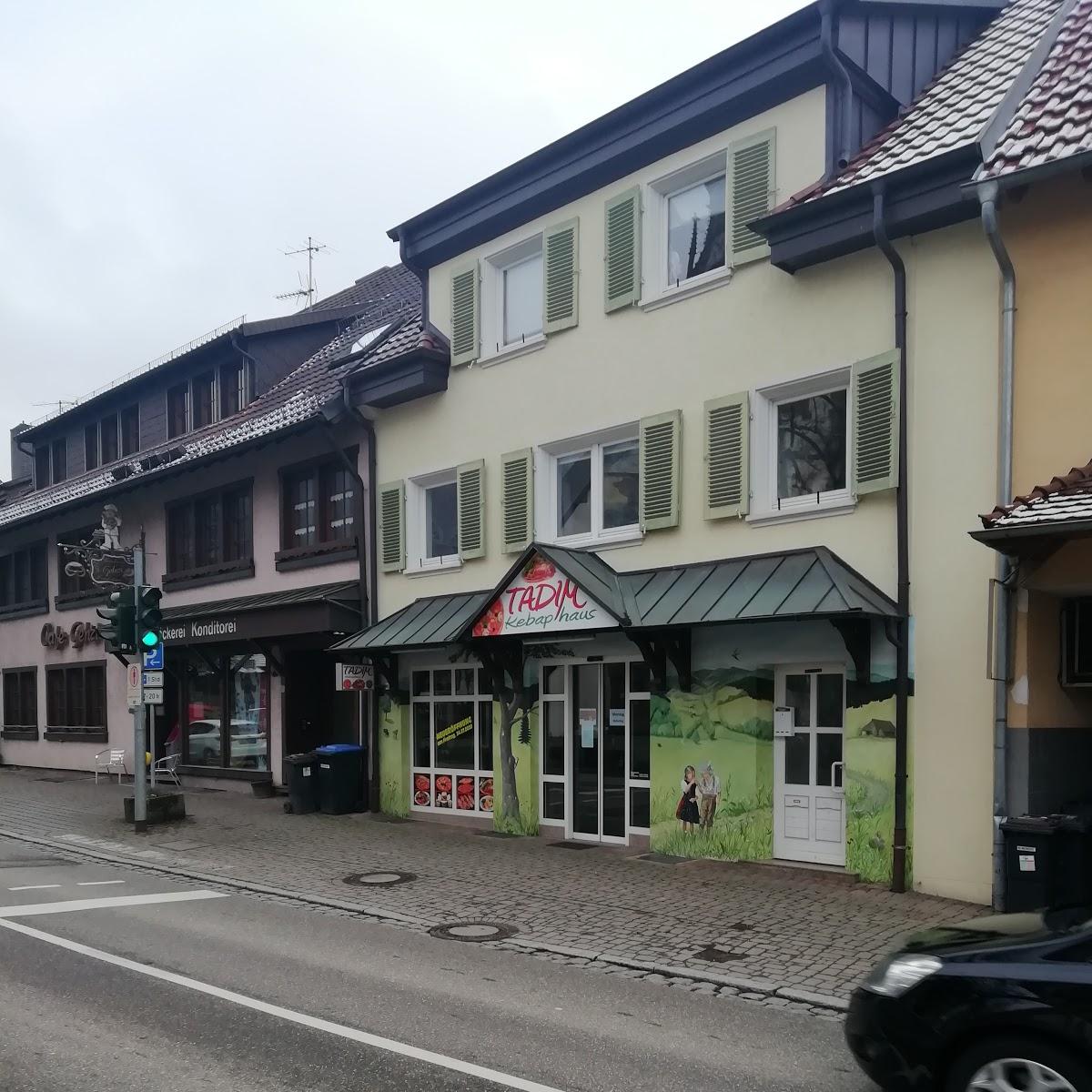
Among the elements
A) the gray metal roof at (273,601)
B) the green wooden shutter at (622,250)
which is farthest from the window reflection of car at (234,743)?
the green wooden shutter at (622,250)

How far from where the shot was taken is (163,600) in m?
21.3

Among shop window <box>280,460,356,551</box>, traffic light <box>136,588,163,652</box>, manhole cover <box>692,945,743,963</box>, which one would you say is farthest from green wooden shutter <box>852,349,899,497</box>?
traffic light <box>136,588,163,652</box>

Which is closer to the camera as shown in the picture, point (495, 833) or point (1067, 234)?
point (1067, 234)

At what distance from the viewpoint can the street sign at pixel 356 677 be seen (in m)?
15.6

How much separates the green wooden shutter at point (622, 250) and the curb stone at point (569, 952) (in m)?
7.46

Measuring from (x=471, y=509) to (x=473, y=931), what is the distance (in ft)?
23.1

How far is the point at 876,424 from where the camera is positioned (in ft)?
34.8

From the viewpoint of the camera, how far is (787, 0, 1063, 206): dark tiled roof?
1038 centimetres

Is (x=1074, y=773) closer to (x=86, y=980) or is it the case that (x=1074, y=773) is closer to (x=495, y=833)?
(x=495, y=833)

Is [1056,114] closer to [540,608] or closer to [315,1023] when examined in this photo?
[540,608]

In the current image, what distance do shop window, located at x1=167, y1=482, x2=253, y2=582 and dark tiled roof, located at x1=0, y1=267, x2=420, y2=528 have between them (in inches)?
37.9

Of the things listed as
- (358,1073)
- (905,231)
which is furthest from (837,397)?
(358,1073)

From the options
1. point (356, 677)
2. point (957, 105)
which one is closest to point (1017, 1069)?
point (957, 105)

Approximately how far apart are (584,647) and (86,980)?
7326mm
